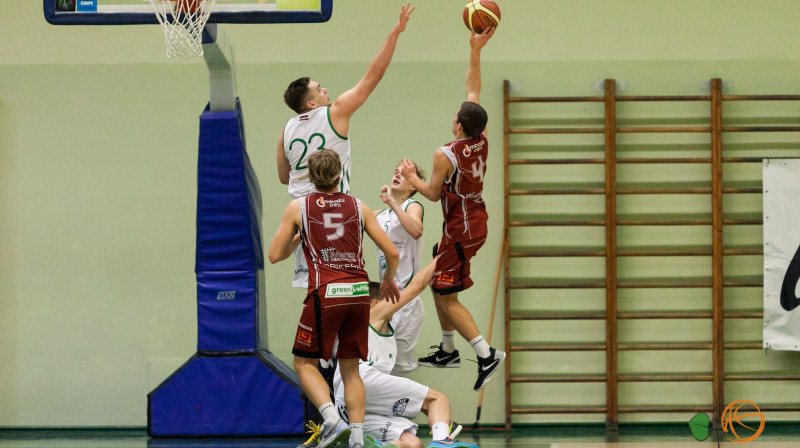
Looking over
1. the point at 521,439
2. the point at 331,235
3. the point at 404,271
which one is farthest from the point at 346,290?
the point at 521,439

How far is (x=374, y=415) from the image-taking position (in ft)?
18.4

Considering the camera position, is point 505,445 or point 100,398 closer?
point 505,445

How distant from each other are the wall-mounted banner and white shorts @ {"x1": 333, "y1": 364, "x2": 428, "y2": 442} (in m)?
3.71

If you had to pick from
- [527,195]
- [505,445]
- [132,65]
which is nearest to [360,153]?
[527,195]

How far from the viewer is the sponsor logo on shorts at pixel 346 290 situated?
16.1 feet

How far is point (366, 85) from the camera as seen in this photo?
571 centimetres

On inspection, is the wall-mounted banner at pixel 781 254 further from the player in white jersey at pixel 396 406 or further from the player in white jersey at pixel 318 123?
the player in white jersey at pixel 318 123

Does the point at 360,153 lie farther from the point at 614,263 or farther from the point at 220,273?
the point at 614,263

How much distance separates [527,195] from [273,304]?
91.5 inches

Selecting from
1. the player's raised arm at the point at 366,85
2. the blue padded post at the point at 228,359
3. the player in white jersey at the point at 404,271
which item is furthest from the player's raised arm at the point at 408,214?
the blue padded post at the point at 228,359

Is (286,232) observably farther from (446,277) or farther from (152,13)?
(152,13)

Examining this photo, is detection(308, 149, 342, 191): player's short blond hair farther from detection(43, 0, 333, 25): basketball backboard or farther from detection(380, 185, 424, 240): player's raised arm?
detection(43, 0, 333, 25): basketball backboard

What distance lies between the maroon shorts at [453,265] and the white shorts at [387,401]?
593 mm

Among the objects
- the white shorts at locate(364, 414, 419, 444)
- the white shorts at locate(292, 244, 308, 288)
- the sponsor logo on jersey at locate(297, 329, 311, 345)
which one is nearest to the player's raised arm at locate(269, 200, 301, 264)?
the sponsor logo on jersey at locate(297, 329, 311, 345)
